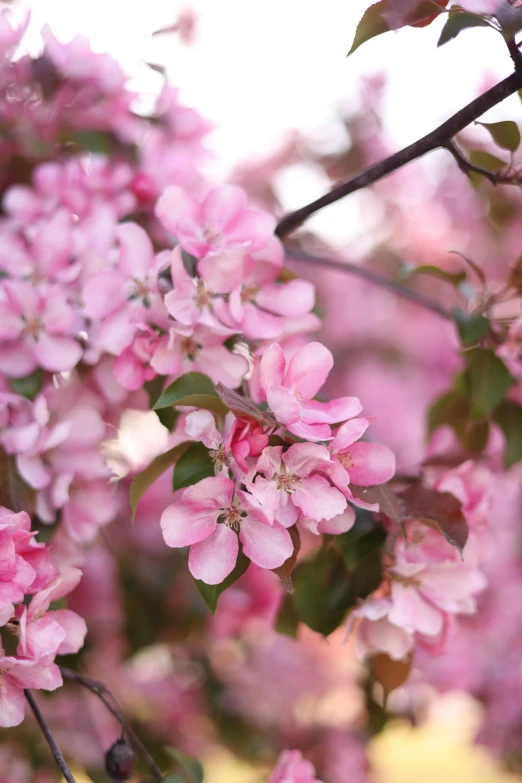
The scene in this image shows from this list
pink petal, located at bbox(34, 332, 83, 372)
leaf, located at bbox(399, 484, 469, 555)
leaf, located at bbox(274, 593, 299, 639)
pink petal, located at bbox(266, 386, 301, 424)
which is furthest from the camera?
leaf, located at bbox(274, 593, 299, 639)

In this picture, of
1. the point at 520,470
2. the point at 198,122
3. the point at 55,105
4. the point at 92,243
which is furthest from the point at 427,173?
the point at 92,243

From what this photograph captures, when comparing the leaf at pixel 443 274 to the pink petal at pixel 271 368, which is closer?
the pink petal at pixel 271 368

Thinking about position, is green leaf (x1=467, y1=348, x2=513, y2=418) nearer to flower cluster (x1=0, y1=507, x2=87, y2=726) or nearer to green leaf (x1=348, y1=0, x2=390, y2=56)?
green leaf (x1=348, y1=0, x2=390, y2=56)

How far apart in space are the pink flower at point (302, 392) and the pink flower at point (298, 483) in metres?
0.02

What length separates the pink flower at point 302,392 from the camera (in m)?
0.54

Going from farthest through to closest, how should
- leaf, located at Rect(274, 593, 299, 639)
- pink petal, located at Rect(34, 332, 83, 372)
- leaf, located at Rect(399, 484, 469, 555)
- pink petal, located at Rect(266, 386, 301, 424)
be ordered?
leaf, located at Rect(274, 593, 299, 639), pink petal, located at Rect(34, 332, 83, 372), leaf, located at Rect(399, 484, 469, 555), pink petal, located at Rect(266, 386, 301, 424)

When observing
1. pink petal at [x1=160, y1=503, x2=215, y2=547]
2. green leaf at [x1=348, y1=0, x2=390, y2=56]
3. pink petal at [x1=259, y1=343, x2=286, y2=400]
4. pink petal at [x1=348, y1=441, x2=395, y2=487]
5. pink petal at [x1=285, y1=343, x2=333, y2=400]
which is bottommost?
pink petal at [x1=160, y1=503, x2=215, y2=547]

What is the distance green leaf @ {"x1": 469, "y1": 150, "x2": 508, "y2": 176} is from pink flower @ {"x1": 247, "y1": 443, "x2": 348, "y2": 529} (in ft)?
1.45

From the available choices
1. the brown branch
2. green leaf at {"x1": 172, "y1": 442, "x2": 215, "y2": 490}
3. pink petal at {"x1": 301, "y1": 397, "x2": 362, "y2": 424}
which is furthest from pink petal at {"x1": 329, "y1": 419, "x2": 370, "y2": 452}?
the brown branch

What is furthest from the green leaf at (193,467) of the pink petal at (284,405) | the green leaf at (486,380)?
the green leaf at (486,380)

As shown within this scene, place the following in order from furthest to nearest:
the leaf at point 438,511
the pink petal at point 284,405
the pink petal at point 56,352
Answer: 1. the pink petal at point 56,352
2. the leaf at point 438,511
3. the pink petal at point 284,405

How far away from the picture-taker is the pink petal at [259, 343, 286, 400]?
1.84 ft

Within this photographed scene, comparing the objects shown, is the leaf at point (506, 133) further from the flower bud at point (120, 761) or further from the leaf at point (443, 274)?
the flower bud at point (120, 761)

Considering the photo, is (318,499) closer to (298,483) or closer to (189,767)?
(298,483)
